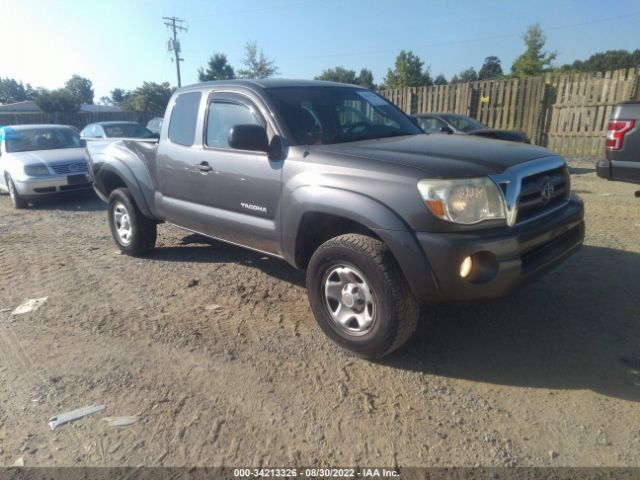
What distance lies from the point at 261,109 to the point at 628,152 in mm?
4231

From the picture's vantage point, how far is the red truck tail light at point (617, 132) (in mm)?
5148

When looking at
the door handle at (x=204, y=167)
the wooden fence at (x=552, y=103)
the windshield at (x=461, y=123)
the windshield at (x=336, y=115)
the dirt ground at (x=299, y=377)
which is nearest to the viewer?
the dirt ground at (x=299, y=377)

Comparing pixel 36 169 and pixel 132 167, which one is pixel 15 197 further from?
pixel 132 167

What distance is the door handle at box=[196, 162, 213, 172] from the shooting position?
13.3 ft

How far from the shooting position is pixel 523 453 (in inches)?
89.2

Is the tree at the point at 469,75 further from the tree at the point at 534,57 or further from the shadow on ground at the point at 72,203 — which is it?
the shadow on ground at the point at 72,203

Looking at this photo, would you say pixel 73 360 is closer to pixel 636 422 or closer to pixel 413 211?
pixel 413 211

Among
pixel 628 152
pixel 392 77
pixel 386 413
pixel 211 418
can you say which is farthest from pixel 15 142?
pixel 392 77

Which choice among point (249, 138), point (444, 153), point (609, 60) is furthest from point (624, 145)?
point (609, 60)

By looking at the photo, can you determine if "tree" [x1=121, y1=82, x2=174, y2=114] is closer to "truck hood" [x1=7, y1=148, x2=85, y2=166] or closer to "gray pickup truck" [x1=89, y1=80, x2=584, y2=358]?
"truck hood" [x1=7, y1=148, x2=85, y2=166]

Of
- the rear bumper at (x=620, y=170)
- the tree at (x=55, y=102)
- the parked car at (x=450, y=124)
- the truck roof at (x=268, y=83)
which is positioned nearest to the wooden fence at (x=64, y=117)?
the tree at (x=55, y=102)

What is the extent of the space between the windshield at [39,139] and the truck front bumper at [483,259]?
9.87 meters

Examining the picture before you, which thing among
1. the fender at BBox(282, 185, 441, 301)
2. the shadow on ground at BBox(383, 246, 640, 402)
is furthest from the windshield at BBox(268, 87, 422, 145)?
the shadow on ground at BBox(383, 246, 640, 402)

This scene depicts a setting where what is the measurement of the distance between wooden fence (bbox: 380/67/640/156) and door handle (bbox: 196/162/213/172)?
1190 cm
